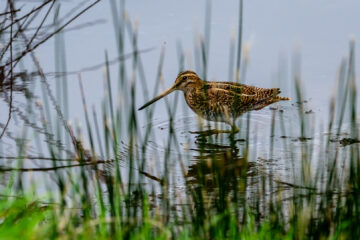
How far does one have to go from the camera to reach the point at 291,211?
382cm

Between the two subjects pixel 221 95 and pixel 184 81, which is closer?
pixel 221 95

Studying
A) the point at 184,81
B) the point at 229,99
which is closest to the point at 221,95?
the point at 229,99

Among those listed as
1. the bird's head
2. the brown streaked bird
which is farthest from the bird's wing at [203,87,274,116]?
the bird's head

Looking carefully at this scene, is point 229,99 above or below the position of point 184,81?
below

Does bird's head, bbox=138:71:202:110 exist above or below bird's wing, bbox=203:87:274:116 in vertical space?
above

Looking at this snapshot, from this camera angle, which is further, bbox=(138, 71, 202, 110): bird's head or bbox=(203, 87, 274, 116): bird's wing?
bbox=(138, 71, 202, 110): bird's head

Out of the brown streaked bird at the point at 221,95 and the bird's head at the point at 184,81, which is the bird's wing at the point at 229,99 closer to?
the brown streaked bird at the point at 221,95

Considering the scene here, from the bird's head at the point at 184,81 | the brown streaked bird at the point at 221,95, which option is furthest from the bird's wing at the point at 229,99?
the bird's head at the point at 184,81

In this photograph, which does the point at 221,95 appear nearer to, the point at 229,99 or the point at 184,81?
the point at 229,99

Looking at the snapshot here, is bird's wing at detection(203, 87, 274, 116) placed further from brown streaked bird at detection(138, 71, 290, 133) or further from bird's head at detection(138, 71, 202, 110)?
bird's head at detection(138, 71, 202, 110)

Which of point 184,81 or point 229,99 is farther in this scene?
point 184,81

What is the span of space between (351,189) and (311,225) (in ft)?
1.01

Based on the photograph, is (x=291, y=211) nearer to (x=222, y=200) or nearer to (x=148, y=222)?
(x=222, y=200)

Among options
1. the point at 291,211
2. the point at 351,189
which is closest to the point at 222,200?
the point at 291,211
